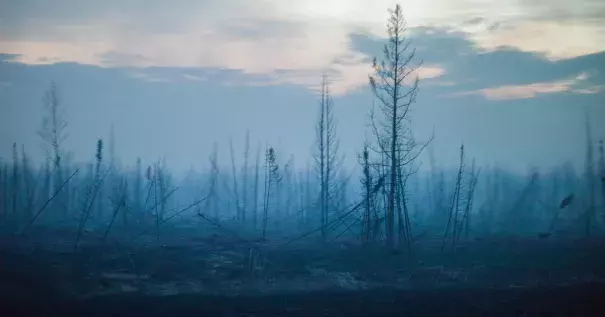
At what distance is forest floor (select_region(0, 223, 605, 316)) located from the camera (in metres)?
11.5

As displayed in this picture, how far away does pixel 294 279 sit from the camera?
13789 millimetres

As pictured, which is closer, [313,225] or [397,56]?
[397,56]

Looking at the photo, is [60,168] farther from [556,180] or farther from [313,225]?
[556,180]

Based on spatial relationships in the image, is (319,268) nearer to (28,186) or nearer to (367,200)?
(367,200)

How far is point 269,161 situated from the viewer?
1981 cm

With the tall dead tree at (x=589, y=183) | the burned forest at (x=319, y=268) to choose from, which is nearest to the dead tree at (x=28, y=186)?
the burned forest at (x=319, y=268)

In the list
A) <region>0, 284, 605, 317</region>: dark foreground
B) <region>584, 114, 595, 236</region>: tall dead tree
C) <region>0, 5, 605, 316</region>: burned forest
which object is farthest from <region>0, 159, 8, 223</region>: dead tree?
<region>584, 114, 595, 236</region>: tall dead tree

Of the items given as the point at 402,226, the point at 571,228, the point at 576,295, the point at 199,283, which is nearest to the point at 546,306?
the point at 576,295

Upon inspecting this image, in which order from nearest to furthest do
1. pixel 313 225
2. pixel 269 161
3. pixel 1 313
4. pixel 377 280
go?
pixel 1 313 < pixel 377 280 < pixel 269 161 < pixel 313 225

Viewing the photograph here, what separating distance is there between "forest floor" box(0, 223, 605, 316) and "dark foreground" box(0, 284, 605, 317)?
2 centimetres

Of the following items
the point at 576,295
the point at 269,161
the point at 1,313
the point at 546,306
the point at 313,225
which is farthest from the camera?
the point at 313,225

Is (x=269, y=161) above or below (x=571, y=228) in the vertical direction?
above

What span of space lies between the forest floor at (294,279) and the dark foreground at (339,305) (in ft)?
0.06

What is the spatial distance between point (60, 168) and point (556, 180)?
19.4 meters
